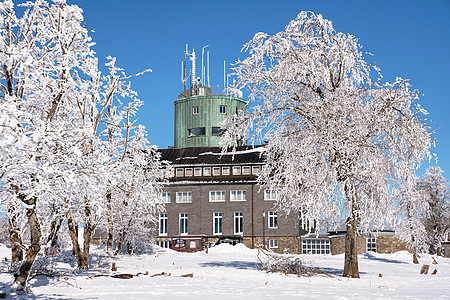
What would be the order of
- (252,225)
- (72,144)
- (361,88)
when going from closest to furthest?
(72,144), (361,88), (252,225)

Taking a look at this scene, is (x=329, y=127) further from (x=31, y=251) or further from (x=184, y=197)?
(x=184, y=197)

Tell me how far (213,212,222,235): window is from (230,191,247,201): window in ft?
7.90

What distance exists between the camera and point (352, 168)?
63.8 feet

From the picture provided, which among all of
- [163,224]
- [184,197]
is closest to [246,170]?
[184,197]

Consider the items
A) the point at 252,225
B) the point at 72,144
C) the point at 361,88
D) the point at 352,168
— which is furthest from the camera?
the point at 252,225

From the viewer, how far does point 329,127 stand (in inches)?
778

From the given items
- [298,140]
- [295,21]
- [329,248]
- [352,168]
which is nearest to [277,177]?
[298,140]

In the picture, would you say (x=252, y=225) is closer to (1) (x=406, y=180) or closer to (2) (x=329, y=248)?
(2) (x=329, y=248)

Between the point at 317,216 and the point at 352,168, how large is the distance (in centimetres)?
231

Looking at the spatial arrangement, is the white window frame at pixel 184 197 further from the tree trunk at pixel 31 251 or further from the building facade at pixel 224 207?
the tree trunk at pixel 31 251

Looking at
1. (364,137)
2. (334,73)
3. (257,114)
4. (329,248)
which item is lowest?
(329,248)

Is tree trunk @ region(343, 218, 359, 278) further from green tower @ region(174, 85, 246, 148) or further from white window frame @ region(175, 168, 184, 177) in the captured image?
green tower @ region(174, 85, 246, 148)

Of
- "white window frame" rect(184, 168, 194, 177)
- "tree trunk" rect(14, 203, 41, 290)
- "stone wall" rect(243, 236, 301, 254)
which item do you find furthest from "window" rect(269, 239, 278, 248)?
"tree trunk" rect(14, 203, 41, 290)

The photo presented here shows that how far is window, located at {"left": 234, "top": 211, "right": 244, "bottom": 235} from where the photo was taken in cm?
5925
